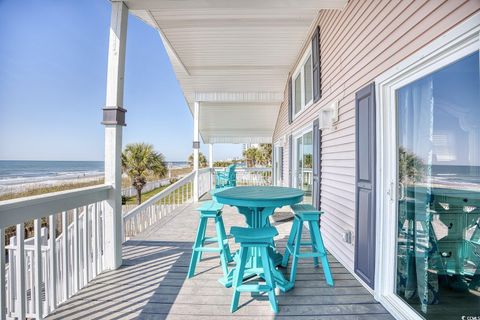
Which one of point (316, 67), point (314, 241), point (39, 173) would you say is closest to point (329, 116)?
point (316, 67)

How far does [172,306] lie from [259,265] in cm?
90

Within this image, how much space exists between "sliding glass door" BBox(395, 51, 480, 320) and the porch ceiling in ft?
6.07

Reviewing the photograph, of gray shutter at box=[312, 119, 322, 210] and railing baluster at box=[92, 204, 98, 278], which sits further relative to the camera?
gray shutter at box=[312, 119, 322, 210]

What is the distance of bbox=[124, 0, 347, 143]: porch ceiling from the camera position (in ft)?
9.41

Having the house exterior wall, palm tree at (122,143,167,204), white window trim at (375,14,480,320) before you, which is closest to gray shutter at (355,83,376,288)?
white window trim at (375,14,480,320)

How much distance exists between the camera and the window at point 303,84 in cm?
457

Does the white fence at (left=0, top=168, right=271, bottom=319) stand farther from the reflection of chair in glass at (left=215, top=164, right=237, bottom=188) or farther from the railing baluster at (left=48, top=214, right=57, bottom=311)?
the reflection of chair in glass at (left=215, top=164, right=237, bottom=188)

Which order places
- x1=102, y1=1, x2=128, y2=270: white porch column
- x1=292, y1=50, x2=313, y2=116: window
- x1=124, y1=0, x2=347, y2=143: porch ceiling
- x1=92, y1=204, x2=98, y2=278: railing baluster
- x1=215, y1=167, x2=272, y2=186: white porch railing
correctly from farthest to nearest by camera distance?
x1=215, y1=167, x2=272, y2=186: white porch railing
x1=292, y1=50, x2=313, y2=116: window
x1=124, y1=0, x2=347, y2=143: porch ceiling
x1=102, y1=1, x2=128, y2=270: white porch column
x1=92, y1=204, x2=98, y2=278: railing baluster

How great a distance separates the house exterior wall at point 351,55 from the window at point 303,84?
1.81 feet

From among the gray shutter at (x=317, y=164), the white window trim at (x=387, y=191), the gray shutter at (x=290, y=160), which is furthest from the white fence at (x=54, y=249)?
the gray shutter at (x=290, y=160)

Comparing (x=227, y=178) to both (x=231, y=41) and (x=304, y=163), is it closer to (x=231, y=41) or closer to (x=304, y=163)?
(x=304, y=163)

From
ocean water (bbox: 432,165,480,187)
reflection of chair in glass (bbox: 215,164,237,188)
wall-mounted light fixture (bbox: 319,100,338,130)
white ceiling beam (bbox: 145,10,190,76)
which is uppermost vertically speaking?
white ceiling beam (bbox: 145,10,190,76)

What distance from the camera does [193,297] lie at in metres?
2.24

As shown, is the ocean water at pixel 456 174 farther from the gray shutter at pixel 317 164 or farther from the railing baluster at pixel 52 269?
the railing baluster at pixel 52 269
